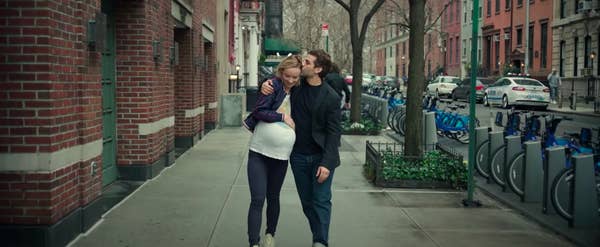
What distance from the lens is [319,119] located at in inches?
230

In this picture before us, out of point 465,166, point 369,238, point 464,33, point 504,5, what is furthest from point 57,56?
point 464,33

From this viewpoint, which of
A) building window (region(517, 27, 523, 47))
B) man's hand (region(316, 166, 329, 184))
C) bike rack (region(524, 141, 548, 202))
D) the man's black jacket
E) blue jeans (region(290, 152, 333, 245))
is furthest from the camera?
building window (region(517, 27, 523, 47))

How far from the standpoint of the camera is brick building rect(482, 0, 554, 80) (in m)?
42.7

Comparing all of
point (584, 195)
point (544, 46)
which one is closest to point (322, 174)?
point (584, 195)

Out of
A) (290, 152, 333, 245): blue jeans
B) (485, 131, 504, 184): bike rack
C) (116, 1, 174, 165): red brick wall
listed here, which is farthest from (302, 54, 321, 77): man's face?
(485, 131, 504, 184): bike rack

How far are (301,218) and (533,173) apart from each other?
2857mm

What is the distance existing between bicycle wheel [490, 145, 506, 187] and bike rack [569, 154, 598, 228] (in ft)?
8.02

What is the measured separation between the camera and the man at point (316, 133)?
5809 mm

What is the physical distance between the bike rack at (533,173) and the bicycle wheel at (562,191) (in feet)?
3.20

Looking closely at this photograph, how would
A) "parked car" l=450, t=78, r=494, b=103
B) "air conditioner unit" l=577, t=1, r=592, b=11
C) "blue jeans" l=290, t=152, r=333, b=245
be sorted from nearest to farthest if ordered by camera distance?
"blue jeans" l=290, t=152, r=333, b=245 < "air conditioner unit" l=577, t=1, r=592, b=11 < "parked car" l=450, t=78, r=494, b=103

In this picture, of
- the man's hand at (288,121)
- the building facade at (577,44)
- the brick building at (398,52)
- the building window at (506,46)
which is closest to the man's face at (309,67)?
the man's hand at (288,121)

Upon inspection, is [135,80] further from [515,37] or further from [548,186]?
[515,37]

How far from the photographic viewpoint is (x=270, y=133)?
5.70m

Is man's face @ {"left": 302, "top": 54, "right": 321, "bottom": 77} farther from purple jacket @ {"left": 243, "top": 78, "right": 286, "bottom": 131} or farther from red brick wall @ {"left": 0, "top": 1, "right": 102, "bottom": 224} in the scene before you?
red brick wall @ {"left": 0, "top": 1, "right": 102, "bottom": 224}
